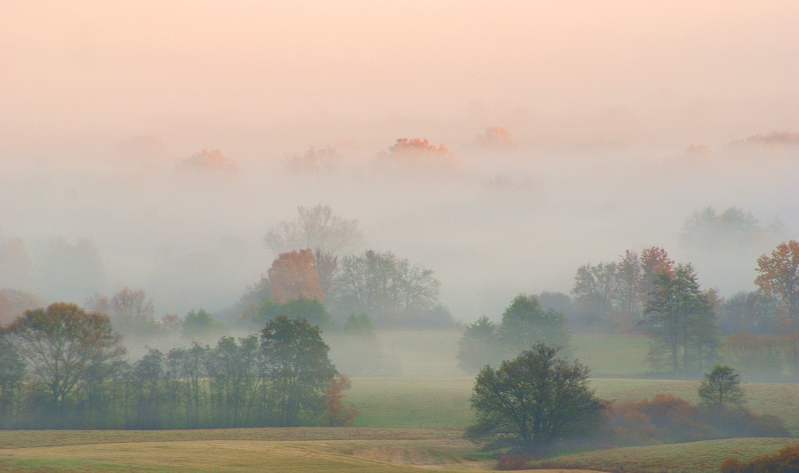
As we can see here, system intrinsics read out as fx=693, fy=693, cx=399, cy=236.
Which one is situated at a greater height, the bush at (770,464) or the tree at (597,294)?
the tree at (597,294)

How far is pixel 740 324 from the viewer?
295 ft

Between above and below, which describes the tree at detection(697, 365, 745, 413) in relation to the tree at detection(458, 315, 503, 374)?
below

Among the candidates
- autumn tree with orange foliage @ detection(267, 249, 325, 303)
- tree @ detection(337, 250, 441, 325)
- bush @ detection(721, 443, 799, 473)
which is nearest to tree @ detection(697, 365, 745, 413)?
bush @ detection(721, 443, 799, 473)

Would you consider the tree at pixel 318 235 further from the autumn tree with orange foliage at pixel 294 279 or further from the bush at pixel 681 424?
the bush at pixel 681 424

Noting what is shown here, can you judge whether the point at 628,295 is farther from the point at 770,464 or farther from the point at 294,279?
the point at 770,464

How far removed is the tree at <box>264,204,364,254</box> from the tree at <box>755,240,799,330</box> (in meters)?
68.7

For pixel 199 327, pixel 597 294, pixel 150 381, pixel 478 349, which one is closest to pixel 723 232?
pixel 597 294

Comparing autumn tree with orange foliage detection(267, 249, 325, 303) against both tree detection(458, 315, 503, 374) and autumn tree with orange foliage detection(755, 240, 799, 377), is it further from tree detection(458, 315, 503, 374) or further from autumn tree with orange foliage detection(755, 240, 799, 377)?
autumn tree with orange foliage detection(755, 240, 799, 377)

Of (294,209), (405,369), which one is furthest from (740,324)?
(294,209)

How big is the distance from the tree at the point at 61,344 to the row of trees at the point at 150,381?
0.30ft

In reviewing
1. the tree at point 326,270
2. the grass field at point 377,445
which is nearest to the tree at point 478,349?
the grass field at point 377,445

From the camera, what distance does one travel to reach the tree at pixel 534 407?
50500 millimetres

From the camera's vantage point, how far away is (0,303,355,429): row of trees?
59.5 metres

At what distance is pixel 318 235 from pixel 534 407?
82562 millimetres
